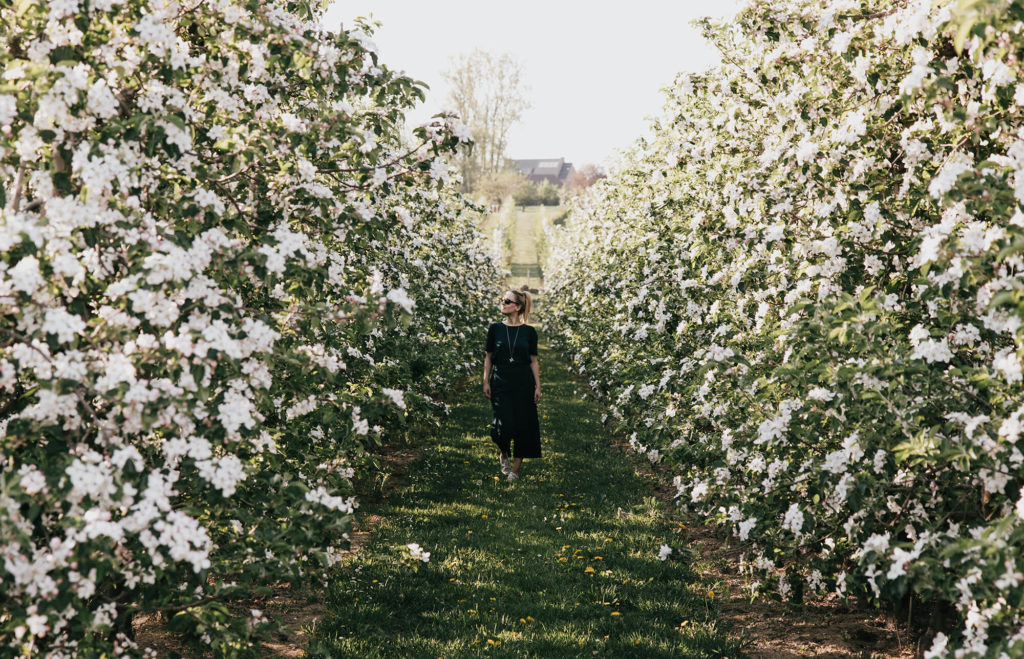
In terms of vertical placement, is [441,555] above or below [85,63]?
below

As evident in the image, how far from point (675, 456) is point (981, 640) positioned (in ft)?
10.7

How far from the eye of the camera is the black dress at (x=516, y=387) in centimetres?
855

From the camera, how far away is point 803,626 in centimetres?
520

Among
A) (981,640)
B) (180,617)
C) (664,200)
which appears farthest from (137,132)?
(664,200)

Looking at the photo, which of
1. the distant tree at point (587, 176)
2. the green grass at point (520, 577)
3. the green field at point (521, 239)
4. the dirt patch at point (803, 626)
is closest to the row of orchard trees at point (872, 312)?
the dirt patch at point (803, 626)

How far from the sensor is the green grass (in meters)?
4.83

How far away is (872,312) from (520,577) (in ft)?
11.7

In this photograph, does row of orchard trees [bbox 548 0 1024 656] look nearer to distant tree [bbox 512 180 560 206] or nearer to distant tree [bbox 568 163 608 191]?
distant tree [bbox 568 163 608 191]

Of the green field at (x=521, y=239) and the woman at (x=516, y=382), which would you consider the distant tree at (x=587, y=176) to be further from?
the woman at (x=516, y=382)

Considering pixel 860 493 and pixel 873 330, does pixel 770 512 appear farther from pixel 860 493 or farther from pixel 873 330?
pixel 873 330

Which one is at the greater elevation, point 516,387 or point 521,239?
point 521,239

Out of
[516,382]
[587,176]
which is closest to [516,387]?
[516,382]

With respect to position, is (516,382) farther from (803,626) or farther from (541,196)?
(541,196)

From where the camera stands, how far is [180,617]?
121 inches
